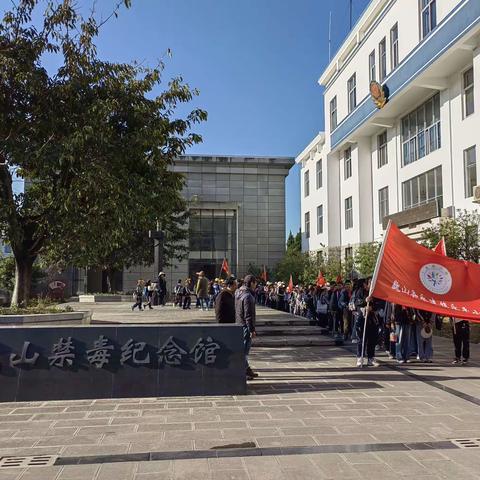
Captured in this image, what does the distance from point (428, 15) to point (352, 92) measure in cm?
1113

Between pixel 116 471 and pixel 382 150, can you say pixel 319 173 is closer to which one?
pixel 382 150

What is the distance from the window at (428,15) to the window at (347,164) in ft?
40.6

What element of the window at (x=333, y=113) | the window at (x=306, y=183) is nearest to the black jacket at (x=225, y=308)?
the window at (x=333, y=113)

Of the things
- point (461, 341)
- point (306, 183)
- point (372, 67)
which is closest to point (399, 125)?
point (372, 67)

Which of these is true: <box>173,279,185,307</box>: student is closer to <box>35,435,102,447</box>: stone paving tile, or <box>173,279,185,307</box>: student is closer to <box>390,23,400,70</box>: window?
<box>390,23,400,70</box>: window

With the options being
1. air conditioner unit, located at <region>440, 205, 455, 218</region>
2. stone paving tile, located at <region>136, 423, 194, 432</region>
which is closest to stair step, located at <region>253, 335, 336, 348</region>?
stone paving tile, located at <region>136, 423, 194, 432</region>

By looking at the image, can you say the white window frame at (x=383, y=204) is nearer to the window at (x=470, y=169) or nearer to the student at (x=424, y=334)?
the window at (x=470, y=169)

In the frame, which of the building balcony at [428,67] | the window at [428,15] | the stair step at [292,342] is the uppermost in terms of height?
the window at [428,15]

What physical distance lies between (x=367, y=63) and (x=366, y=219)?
970 cm

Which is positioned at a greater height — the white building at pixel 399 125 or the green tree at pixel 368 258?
the white building at pixel 399 125

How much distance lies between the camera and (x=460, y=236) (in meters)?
20.5

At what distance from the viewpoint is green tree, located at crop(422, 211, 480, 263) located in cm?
1997

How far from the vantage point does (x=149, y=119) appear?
13078 mm

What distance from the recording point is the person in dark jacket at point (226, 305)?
9680 millimetres
